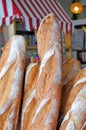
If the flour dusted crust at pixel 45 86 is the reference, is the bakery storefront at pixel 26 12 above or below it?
above

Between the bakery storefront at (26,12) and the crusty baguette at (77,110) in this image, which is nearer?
the crusty baguette at (77,110)

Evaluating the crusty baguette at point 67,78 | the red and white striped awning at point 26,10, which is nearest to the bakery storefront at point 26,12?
the red and white striped awning at point 26,10

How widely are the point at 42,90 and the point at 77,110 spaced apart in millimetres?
98

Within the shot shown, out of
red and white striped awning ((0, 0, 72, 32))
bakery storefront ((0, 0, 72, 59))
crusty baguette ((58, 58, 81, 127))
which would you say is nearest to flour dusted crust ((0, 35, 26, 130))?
crusty baguette ((58, 58, 81, 127))

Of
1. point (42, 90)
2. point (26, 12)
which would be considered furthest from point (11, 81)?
point (26, 12)

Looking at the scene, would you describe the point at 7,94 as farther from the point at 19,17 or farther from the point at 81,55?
the point at 81,55

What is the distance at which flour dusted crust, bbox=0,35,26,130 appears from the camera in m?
0.61

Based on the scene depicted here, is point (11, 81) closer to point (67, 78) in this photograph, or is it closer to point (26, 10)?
point (67, 78)

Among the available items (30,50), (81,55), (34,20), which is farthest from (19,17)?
(81,55)

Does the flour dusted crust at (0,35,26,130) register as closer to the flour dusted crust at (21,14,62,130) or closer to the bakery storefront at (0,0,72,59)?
the flour dusted crust at (21,14,62,130)

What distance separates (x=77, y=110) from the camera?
548mm

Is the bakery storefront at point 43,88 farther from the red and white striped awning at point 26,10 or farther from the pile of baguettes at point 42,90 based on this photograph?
the red and white striped awning at point 26,10

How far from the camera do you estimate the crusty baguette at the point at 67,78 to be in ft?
2.01

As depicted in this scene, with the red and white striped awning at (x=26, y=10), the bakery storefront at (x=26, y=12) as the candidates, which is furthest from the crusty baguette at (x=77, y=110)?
the red and white striped awning at (x=26, y=10)
